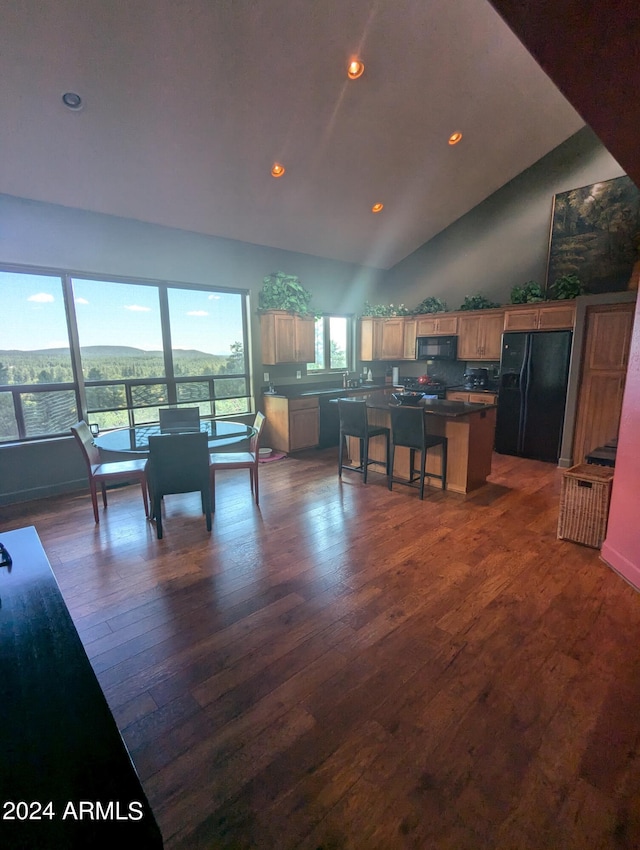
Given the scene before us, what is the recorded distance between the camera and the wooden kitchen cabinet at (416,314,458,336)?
6.01m

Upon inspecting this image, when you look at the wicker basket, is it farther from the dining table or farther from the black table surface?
the black table surface

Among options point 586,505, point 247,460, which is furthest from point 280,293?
point 586,505

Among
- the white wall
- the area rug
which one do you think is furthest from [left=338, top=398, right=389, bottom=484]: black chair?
the white wall

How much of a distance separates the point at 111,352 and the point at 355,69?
357 centimetres

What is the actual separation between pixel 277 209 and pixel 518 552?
451 centimetres

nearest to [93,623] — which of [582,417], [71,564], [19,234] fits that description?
[71,564]

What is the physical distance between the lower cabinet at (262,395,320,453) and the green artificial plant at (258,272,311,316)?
1.26 m

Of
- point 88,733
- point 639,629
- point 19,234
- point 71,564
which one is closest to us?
point 88,733

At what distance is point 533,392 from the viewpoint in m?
4.92

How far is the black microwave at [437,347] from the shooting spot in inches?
236

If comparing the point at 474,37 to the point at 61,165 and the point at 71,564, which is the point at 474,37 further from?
the point at 71,564

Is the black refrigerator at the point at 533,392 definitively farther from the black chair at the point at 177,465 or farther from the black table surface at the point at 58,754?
the black table surface at the point at 58,754

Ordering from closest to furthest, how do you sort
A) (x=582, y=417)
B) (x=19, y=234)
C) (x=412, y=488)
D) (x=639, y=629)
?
(x=639, y=629), (x=19, y=234), (x=412, y=488), (x=582, y=417)

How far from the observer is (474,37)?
3379mm
